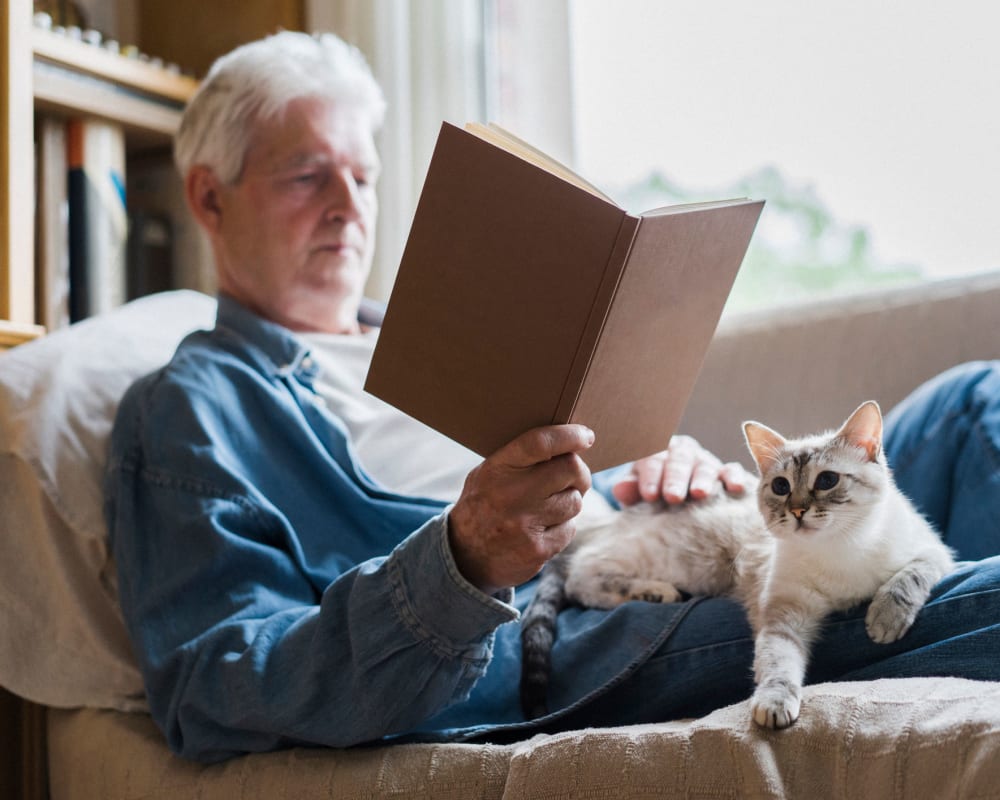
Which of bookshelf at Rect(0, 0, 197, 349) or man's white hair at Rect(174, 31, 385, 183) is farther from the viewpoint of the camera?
bookshelf at Rect(0, 0, 197, 349)

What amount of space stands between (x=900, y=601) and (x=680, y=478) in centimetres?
46

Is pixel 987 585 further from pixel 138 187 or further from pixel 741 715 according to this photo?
pixel 138 187

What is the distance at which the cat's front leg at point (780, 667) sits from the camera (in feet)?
2.98

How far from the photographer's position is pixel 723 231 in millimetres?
1073

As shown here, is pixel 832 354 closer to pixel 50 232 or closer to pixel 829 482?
pixel 829 482

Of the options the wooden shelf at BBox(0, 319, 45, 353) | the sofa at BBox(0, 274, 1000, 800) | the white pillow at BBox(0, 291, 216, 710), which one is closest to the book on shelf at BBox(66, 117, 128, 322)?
the sofa at BBox(0, 274, 1000, 800)

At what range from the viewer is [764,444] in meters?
1.26

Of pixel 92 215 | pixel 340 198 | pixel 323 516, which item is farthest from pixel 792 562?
pixel 92 215

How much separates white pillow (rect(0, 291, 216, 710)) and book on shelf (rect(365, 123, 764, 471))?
624 mm

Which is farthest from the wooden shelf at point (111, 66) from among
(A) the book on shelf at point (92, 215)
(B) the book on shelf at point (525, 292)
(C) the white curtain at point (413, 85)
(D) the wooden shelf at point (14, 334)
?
(B) the book on shelf at point (525, 292)

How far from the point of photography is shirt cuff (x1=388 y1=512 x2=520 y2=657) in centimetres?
104

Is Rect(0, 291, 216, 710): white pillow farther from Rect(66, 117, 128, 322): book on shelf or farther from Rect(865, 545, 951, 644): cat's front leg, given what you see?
Rect(865, 545, 951, 644): cat's front leg

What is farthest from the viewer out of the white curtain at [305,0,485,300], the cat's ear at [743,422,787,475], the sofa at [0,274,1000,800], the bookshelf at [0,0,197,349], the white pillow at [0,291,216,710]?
the white curtain at [305,0,485,300]

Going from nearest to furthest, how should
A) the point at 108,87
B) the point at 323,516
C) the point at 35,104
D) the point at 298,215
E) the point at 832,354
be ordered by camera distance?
the point at 323,516 → the point at 298,215 → the point at 832,354 → the point at 35,104 → the point at 108,87
